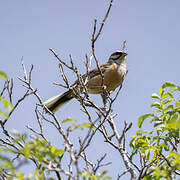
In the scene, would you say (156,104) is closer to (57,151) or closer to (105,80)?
(57,151)

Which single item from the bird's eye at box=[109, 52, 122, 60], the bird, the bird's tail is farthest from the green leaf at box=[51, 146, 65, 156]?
the bird's eye at box=[109, 52, 122, 60]

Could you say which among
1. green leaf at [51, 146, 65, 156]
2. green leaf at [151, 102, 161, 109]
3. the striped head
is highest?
the striped head

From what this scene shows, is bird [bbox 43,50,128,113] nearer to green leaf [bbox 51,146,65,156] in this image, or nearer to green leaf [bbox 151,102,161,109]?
green leaf [bbox 151,102,161,109]

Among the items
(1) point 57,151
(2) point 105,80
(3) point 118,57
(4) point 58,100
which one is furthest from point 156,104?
(3) point 118,57

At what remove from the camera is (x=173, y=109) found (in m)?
2.64

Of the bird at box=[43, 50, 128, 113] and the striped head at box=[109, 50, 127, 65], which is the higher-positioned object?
the striped head at box=[109, 50, 127, 65]

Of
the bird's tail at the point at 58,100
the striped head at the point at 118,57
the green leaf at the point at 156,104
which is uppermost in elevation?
the striped head at the point at 118,57

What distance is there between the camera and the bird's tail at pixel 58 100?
5.84 meters

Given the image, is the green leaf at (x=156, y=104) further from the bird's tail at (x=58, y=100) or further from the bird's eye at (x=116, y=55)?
the bird's eye at (x=116, y=55)

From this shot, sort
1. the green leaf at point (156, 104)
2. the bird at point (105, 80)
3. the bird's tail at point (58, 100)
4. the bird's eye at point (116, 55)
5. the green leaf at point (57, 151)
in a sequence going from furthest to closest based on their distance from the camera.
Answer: the bird's eye at point (116, 55) → the bird at point (105, 80) → the bird's tail at point (58, 100) → the green leaf at point (156, 104) → the green leaf at point (57, 151)

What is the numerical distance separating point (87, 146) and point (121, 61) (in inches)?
184

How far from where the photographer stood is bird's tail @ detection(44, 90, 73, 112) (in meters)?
5.84

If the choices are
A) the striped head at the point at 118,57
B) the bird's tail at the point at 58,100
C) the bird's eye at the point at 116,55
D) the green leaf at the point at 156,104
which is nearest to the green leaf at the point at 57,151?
the green leaf at the point at 156,104

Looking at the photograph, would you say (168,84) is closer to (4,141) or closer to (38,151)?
(38,151)
